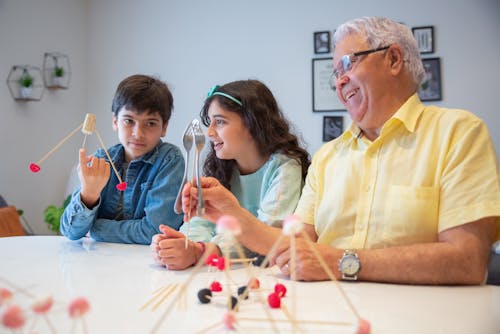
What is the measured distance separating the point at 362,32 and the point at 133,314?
0.89 metres

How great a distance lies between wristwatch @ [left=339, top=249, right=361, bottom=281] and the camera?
3.23ft

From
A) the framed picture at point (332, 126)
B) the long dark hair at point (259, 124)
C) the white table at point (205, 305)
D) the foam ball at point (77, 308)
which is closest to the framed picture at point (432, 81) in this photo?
the framed picture at point (332, 126)

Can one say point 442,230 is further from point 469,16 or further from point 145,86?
point 469,16

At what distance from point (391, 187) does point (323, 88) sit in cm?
256

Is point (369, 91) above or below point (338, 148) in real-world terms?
above

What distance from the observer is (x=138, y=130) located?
170cm

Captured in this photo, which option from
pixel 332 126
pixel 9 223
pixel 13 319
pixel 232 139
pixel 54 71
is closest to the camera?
pixel 13 319

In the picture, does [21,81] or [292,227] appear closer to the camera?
[292,227]

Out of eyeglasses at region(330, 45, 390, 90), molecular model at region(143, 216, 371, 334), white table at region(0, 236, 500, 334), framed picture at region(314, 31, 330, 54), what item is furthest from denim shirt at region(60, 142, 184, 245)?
framed picture at region(314, 31, 330, 54)

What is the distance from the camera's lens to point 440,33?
3320 millimetres

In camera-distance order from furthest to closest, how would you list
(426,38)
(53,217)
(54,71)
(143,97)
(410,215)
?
(54,71)
(53,217)
(426,38)
(143,97)
(410,215)

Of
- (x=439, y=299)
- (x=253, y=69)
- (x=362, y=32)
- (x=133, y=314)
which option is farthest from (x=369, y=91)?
(x=253, y=69)

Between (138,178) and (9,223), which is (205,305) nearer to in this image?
(138,178)

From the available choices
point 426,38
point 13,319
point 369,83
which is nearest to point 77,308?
point 13,319
